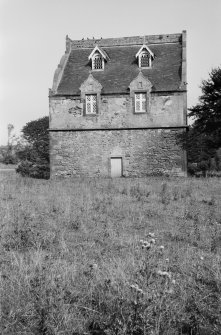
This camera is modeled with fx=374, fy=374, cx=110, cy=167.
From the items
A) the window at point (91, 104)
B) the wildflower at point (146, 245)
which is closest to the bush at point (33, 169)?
the window at point (91, 104)

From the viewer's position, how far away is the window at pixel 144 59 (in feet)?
103

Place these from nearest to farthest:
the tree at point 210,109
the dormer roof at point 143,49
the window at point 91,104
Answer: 1. the tree at point 210,109
2. the window at point 91,104
3. the dormer roof at point 143,49

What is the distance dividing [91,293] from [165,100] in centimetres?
2580

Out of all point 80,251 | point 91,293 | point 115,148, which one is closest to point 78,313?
point 91,293

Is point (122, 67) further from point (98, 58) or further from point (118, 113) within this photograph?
point (118, 113)

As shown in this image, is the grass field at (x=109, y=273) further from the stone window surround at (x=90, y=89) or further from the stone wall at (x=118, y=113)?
the stone window surround at (x=90, y=89)

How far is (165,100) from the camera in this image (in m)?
29.3

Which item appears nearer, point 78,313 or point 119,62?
point 78,313

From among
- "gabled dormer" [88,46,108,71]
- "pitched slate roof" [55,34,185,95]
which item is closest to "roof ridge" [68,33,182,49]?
"pitched slate roof" [55,34,185,95]

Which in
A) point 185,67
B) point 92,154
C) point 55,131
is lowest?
point 92,154

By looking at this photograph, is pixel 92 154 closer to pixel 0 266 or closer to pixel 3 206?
pixel 3 206

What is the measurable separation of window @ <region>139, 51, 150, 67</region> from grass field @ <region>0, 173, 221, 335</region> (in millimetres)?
22454

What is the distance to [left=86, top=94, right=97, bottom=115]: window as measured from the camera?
30.4 meters

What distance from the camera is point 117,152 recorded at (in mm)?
29812
